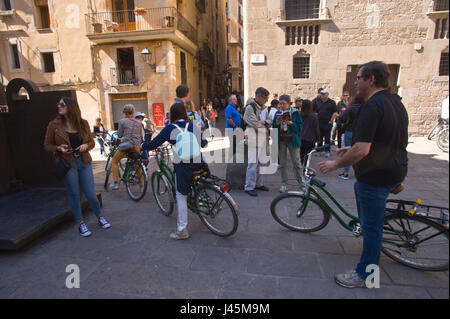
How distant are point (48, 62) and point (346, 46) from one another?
1698cm

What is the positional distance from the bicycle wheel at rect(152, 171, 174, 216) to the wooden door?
15097mm

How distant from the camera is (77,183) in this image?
3738mm

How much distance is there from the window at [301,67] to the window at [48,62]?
14.7 metres

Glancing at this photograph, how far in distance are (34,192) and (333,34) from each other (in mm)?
11007

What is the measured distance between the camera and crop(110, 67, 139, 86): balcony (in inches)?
655

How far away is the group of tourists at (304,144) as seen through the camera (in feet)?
7.54

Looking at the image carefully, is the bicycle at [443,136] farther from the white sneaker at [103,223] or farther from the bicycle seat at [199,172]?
the white sneaker at [103,223]

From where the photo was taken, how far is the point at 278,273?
2830mm

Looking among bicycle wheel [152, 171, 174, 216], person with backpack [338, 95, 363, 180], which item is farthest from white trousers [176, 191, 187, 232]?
person with backpack [338, 95, 363, 180]

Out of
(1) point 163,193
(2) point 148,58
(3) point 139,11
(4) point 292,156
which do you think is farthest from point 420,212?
(3) point 139,11

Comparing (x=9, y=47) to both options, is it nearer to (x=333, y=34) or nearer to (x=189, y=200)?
(x=333, y=34)

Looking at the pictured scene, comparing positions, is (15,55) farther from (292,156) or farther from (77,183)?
(292,156)

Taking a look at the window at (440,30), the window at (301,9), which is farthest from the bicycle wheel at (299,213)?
the window at (440,30)
